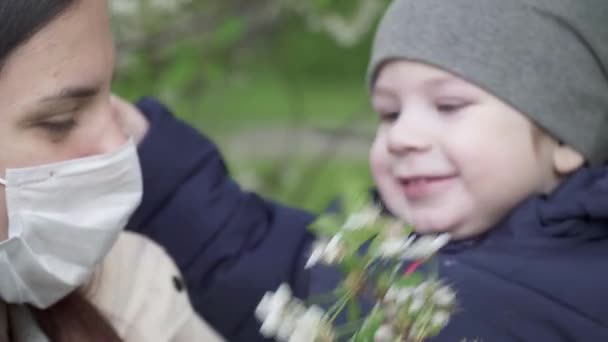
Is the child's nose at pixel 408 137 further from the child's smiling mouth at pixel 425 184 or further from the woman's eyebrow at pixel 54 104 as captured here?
the woman's eyebrow at pixel 54 104

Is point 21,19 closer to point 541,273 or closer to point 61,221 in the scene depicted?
point 61,221

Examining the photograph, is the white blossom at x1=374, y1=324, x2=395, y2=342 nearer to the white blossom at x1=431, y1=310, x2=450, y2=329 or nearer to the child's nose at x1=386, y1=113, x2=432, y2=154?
the white blossom at x1=431, y1=310, x2=450, y2=329

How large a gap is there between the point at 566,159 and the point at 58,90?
1.24 meters

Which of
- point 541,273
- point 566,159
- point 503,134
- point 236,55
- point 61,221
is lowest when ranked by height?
point 236,55

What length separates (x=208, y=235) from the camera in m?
2.88

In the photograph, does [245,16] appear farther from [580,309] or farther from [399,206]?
[580,309]

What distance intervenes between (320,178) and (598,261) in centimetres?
433

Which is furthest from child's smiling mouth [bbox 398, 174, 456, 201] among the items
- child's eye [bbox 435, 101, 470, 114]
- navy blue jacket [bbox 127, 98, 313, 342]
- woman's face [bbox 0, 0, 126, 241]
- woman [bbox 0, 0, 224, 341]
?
woman's face [bbox 0, 0, 126, 241]

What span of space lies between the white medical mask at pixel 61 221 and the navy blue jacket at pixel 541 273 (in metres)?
0.75

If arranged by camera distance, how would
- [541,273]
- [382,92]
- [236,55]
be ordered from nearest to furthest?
1. [541,273]
2. [382,92]
3. [236,55]

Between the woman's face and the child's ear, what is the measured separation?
3.60ft

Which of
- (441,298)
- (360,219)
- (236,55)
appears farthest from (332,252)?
(236,55)

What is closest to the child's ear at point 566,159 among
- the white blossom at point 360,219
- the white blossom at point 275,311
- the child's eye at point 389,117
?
the child's eye at point 389,117

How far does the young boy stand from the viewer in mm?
2432
